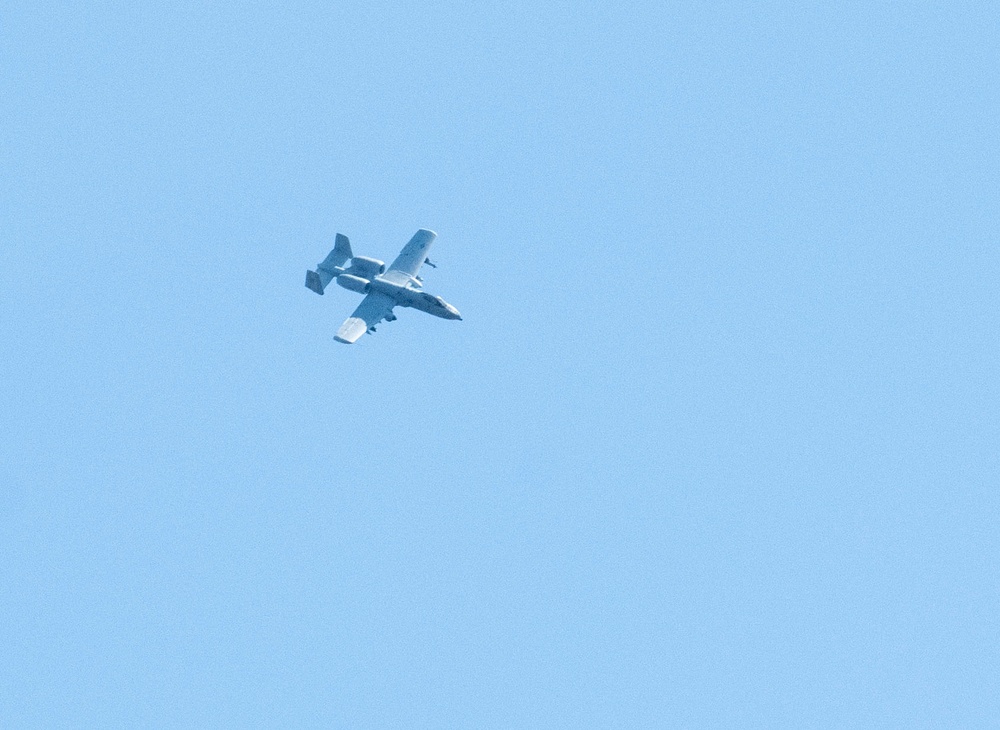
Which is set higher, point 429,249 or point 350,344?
point 429,249

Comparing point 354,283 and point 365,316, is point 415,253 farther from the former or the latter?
point 365,316

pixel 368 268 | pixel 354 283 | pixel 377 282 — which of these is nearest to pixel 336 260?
pixel 368 268

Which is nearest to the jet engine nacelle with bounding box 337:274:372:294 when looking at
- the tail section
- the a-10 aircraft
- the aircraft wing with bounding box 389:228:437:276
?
the a-10 aircraft

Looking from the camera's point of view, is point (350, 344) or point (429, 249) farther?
point (429, 249)

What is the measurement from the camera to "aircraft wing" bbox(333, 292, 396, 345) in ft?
543

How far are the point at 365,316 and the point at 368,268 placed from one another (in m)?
8.26

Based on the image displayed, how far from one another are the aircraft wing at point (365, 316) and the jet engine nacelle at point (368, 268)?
11.1 feet

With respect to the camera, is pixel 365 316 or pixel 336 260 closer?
pixel 365 316

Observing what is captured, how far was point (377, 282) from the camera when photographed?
171m

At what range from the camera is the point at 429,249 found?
587 feet

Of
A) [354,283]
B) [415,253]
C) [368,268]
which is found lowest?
[354,283]

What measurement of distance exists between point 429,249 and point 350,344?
2080 cm

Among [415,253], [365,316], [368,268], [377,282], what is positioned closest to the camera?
[365,316]

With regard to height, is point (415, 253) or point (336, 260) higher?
point (415, 253)
